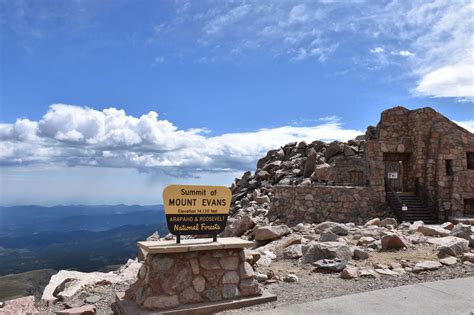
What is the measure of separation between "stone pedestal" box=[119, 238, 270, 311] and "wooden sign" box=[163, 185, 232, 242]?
29 cm

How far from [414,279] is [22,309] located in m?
7.83

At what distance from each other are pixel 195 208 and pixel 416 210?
16.7 meters

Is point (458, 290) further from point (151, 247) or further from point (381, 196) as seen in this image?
point (381, 196)

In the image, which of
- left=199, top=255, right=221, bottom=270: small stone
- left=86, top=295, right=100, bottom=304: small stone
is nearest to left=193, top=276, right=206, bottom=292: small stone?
left=199, top=255, right=221, bottom=270: small stone

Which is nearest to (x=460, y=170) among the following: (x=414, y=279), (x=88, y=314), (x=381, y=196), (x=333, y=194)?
(x=381, y=196)

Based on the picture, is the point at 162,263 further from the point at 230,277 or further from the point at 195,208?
the point at 230,277

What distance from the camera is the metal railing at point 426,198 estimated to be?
20.2 metres

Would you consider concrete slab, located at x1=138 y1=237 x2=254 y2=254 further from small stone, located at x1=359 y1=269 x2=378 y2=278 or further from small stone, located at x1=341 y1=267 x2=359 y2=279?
small stone, located at x1=359 y1=269 x2=378 y2=278

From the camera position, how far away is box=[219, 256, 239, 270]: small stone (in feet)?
22.2

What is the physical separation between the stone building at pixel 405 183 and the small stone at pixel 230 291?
12.6m

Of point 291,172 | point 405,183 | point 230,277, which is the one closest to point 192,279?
point 230,277

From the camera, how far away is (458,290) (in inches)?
271

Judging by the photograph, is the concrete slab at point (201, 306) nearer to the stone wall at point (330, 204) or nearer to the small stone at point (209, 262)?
the small stone at point (209, 262)

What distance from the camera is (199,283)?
21.3 ft
